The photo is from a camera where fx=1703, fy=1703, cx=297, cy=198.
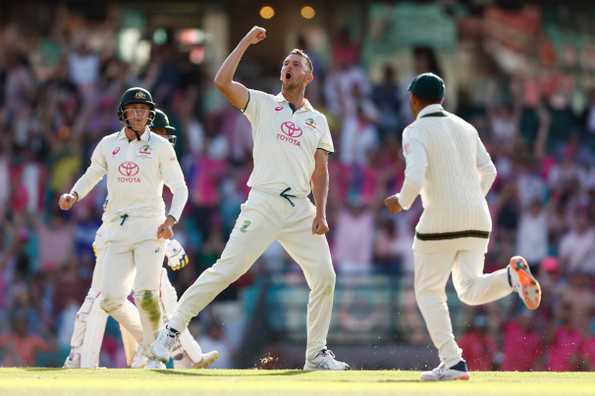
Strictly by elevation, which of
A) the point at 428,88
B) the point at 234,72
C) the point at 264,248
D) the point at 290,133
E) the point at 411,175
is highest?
the point at 234,72

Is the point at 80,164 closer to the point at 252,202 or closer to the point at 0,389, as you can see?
the point at 252,202

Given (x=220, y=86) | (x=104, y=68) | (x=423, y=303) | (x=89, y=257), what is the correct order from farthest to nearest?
(x=104, y=68) → (x=89, y=257) → (x=220, y=86) → (x=423, y=303)

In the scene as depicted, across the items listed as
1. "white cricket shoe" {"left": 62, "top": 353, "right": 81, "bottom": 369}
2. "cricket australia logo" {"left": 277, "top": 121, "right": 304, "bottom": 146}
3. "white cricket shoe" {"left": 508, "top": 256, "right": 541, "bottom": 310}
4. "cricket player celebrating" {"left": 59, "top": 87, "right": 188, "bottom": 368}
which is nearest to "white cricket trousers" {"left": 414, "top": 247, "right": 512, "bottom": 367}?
"white cricket shoe" {"left": 508, "top": 256, "right": 541, "bottom": 310}

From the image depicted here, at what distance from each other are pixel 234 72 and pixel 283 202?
1.08 metres

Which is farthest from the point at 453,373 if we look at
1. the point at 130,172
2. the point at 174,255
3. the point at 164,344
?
the point at 174,255

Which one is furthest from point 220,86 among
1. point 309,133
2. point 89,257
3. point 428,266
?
point 89,257

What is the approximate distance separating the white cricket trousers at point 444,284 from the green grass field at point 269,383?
0.34 metres

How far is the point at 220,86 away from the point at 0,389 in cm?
340

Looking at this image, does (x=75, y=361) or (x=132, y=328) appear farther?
(x=75, y=361)

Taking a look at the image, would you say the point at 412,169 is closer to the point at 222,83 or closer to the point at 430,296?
the point at 430,296

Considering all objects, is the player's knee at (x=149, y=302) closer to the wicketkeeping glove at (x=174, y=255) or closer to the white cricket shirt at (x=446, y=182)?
the wicketkeeping glove at (x=174, y=255)

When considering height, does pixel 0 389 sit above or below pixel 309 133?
below

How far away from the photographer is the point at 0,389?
417 inches

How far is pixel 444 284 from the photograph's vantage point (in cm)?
1185
